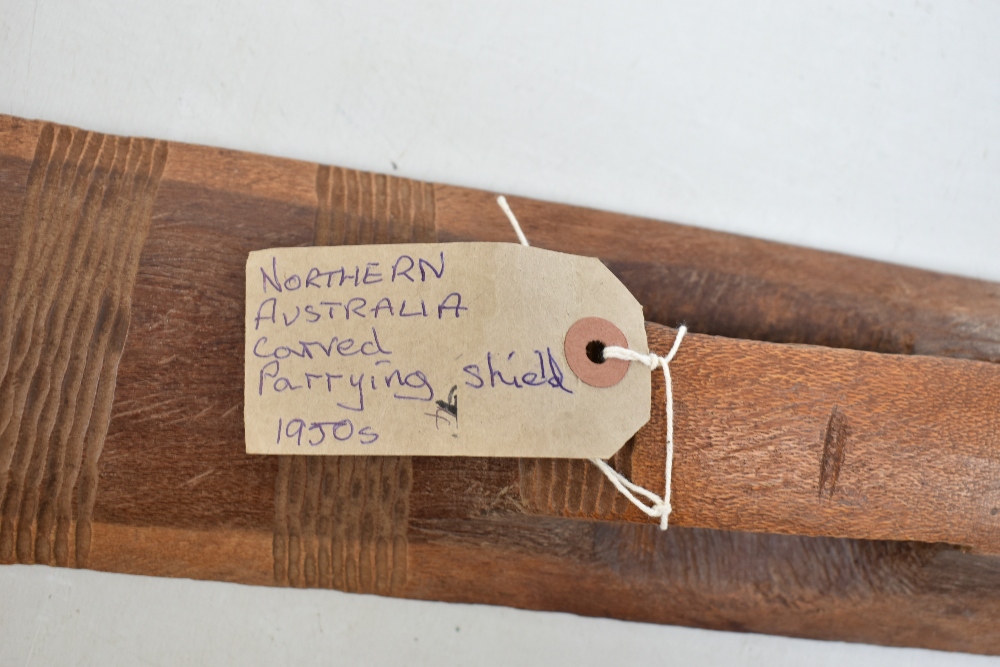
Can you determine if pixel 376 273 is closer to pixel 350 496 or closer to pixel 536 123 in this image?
pixel 350 496

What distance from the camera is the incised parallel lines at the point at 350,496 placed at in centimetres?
60

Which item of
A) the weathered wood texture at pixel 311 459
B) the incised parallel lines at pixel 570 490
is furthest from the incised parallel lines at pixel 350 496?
the incised parallel lines at pixel 570 490

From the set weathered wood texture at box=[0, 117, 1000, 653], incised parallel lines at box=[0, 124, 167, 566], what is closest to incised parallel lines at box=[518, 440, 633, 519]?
weathered wood texture at box=[0, 117, 1000, 653]

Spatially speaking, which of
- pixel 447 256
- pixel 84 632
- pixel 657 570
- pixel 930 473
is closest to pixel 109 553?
pixel 84 632

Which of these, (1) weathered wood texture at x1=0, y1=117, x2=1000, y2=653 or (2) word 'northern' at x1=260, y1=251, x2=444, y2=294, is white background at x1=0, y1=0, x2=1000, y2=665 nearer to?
(1) weathered wood texture at x1=0, y1=117, x2=1000, y2=653

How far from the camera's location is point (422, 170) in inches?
29.0

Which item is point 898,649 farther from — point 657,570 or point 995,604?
point 657,570

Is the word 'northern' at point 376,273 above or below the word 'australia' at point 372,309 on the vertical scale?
above

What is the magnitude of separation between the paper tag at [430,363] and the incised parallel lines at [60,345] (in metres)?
0.13

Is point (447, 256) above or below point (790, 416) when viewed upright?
above

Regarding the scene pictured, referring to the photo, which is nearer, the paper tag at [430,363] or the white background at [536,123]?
the paper tag at [430,363]

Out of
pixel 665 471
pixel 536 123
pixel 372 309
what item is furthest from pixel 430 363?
pixel 536 123

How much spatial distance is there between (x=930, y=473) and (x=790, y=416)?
0.14 metres

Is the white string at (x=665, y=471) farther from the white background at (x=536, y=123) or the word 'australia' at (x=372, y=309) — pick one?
the white background at (x=536, y=123)
